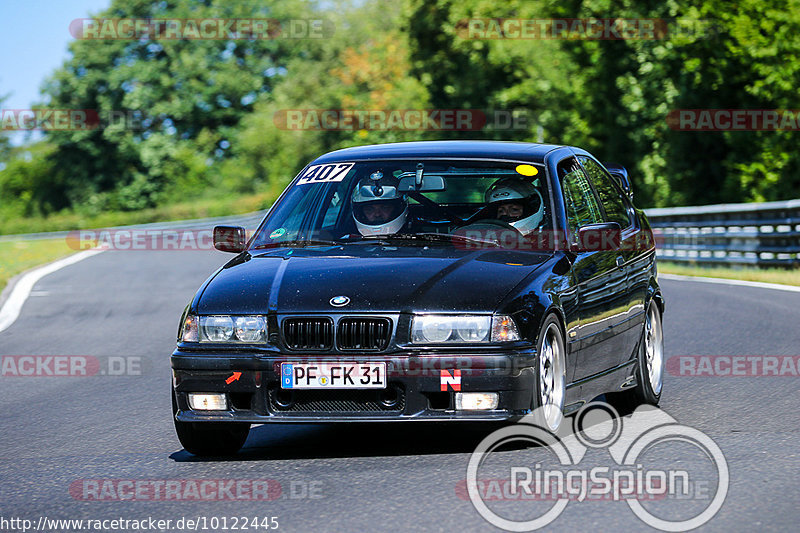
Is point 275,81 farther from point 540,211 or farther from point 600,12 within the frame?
point 540,211

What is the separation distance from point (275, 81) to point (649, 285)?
82592 mm

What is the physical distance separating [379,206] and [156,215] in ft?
235

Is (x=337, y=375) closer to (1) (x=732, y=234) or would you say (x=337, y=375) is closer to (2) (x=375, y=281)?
(2) (x=375, y=281)

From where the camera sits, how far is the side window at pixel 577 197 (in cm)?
792

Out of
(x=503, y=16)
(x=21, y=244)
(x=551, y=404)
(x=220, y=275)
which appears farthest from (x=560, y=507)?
(x=503, y=16)

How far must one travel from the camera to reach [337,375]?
21.2ft

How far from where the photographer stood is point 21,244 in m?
46.1

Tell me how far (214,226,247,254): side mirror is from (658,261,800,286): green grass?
12743 mm
